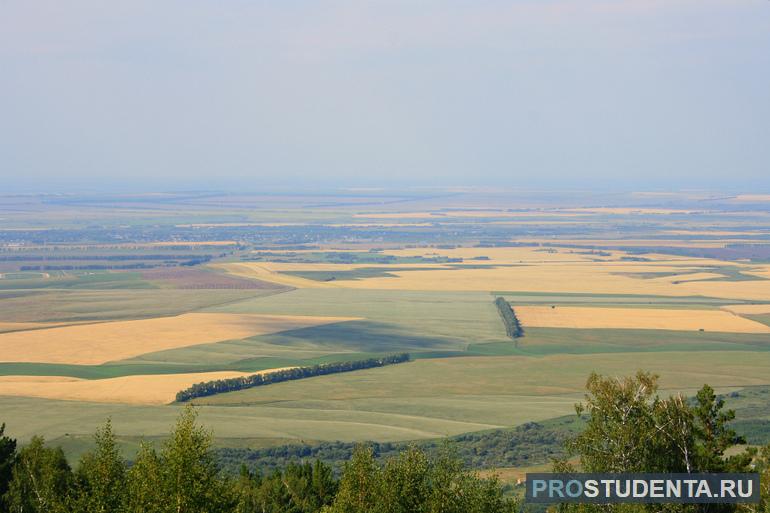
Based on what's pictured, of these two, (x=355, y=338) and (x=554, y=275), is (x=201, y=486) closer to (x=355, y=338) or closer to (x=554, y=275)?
(x=355, y=338)

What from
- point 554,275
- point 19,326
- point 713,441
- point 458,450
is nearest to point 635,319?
point 554,275

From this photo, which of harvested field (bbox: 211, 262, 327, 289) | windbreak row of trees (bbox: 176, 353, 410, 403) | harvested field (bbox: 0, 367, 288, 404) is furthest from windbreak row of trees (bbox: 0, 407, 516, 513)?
harvested field (bbox: 211, 262, 327, 289)

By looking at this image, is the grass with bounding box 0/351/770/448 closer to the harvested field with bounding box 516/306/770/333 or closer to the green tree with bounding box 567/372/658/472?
the harvested field with bounding box 516/306/770/333

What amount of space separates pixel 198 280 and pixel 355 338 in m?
51.1

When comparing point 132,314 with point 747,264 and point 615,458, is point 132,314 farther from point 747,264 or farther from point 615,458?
point 747,264

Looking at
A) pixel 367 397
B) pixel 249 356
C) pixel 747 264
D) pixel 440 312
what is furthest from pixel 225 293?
pixel 747 264

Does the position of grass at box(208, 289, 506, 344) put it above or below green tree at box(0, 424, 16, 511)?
below

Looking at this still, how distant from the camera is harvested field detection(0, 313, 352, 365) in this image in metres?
88.8

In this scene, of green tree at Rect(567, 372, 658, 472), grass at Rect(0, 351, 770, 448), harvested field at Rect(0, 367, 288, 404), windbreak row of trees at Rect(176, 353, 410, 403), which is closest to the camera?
green tree at Rect(567, 372, 658, 472)

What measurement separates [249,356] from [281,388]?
12.7m

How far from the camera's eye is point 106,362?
85.9 metres

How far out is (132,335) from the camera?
98.7 metres

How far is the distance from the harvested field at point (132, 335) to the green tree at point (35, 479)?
4860 centimetres

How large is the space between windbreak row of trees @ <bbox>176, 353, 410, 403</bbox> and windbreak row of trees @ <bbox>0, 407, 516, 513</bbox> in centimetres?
3495
